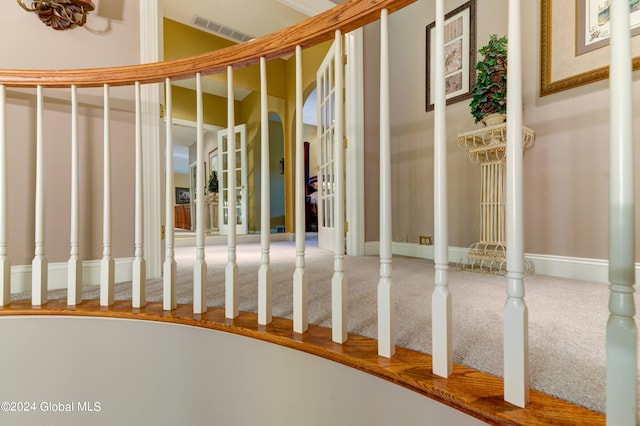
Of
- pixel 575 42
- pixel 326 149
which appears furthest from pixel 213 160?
pixel 575 42

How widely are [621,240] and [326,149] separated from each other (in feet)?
9.48

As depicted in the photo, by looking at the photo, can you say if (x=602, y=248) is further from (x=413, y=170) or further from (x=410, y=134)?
(x=410, y=134)

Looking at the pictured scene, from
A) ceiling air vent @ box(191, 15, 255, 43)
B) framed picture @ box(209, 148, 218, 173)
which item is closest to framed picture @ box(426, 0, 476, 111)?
ceiling air vent @ box(191, 15, 255, 43)

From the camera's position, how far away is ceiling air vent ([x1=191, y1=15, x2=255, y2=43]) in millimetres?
4127

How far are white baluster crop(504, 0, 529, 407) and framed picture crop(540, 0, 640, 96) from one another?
1637mm

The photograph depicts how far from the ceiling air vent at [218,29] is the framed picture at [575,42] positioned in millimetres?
3763

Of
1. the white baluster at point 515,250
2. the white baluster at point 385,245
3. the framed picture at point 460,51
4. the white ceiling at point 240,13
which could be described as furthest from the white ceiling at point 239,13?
the white baluster at point 515,250

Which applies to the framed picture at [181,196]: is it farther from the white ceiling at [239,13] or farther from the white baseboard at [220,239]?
the white ceiling at [239,13]

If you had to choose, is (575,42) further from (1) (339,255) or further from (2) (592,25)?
(1) (339,255)

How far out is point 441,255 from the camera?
67 cm

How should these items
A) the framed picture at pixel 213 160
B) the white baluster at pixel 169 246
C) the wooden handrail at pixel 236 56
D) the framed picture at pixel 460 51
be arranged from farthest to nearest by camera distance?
the framed picture at pixel 213 160, the framed picture at pixel 460 51, the white baluster at pixel 169 246, the wooden handrail at pixel 236 56

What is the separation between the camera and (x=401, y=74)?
9.49ft

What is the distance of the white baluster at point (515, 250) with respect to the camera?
22.1 inches

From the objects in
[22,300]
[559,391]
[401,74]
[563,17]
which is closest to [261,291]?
[559,391]
